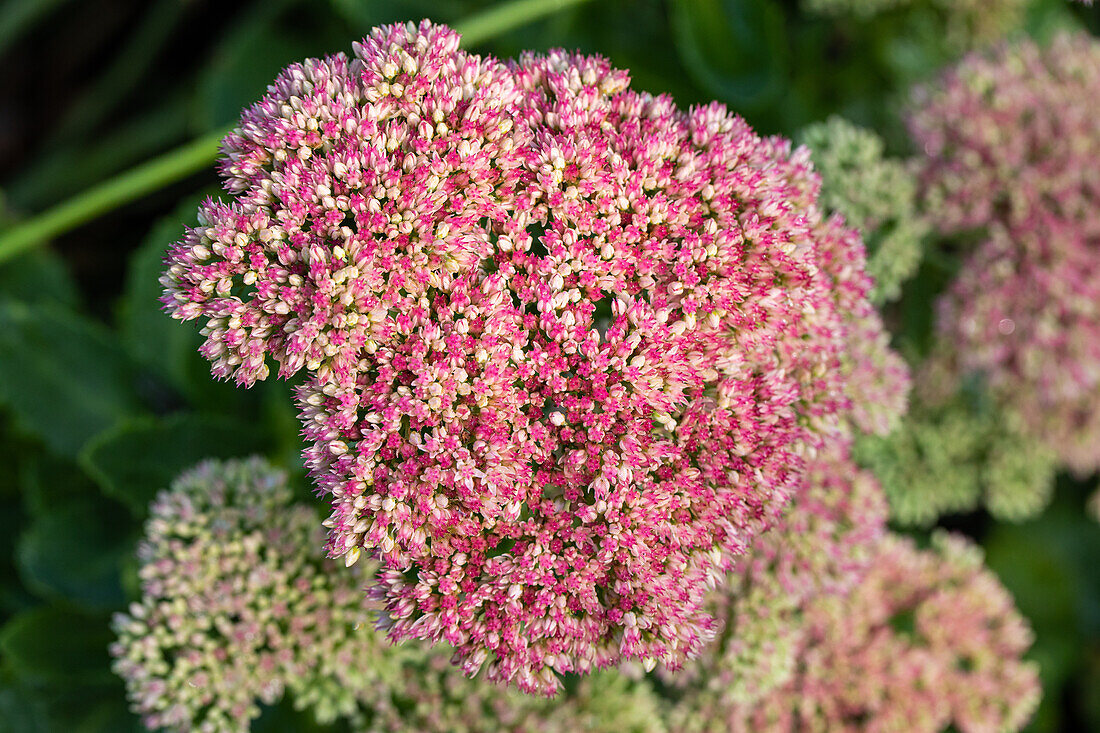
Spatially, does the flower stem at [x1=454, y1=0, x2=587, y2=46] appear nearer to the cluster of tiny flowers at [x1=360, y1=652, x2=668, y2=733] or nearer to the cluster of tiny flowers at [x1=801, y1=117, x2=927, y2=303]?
the cluster of tiny flowers at [x1=801, y1=117, x2=927, y2=303]

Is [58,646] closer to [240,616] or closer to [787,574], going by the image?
[240,616]

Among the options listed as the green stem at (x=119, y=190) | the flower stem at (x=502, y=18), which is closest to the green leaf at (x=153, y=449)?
the green stem at (x=119, y=190)

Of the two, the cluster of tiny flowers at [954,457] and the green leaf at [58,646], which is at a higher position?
the cluster of tiny flowers at [954,457]

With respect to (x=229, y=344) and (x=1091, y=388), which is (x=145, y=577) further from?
(x=1091, y=388)

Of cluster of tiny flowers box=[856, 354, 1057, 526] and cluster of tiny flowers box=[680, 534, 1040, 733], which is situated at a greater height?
cluster of tiny flowers box=[856, 354, 1057, 526]

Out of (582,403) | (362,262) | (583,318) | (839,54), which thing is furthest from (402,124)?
(839,54)

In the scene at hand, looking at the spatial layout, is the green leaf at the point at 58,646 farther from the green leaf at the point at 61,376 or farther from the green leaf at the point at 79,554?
the green leaf at the point at 61,376

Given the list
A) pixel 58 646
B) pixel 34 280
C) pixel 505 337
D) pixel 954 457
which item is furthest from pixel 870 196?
pixel 34 280

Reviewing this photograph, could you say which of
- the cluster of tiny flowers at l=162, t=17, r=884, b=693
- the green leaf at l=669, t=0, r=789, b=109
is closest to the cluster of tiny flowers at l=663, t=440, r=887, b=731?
the cluster of tiny flowers at l=162, t=17, r=884, b=693
